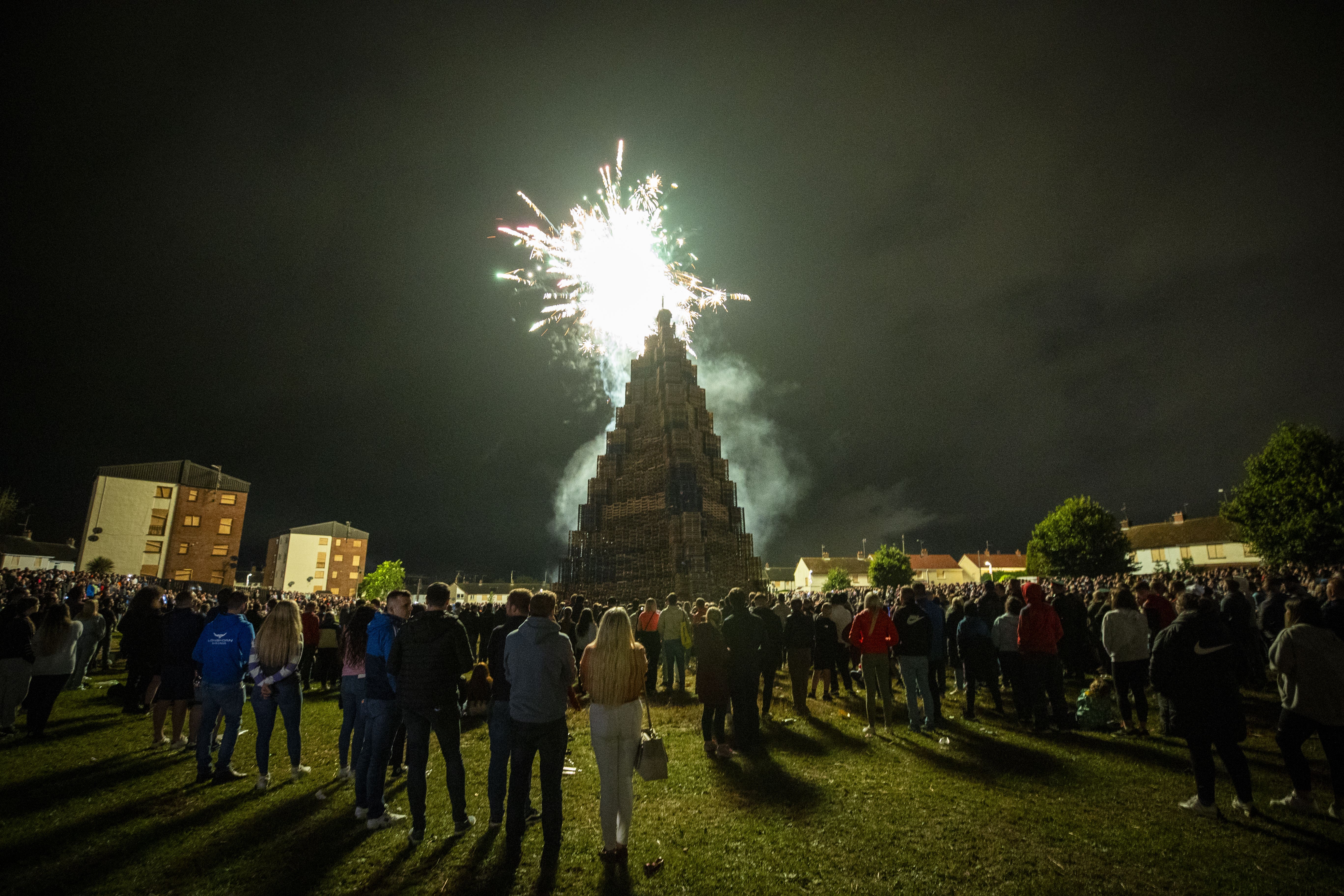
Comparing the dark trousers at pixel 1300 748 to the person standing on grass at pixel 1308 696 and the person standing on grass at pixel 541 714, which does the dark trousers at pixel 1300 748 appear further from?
the person standing on grass at pixel 541 714

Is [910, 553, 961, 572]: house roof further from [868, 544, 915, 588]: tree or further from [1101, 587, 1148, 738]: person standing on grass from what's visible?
[1101, 587, 1148, 738]: person standing on grass

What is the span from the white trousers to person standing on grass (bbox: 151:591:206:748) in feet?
21.5

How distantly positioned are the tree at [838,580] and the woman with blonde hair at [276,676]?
75.6 m

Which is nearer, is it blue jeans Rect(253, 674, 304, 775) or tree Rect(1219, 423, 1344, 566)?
blue jeans Rect(253, 674, 304, 775)

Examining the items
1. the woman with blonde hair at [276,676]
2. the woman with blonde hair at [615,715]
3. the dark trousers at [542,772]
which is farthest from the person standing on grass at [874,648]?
the woman with blonde hair at [276,676]

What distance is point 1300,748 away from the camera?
6.52 meters

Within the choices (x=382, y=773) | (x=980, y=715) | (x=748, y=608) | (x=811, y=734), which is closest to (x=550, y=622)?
(x=382, y=773)

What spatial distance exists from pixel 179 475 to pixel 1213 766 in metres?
79.8

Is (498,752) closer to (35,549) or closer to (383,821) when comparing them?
(383,821)

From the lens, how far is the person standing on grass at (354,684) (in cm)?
712

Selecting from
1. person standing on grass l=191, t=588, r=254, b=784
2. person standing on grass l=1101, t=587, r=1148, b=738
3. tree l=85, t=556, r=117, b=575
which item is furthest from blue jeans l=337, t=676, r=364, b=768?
tree l=85, t=556, r=117, b=575

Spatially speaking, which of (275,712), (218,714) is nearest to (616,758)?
(275,712)

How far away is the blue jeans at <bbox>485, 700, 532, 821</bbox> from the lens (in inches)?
248

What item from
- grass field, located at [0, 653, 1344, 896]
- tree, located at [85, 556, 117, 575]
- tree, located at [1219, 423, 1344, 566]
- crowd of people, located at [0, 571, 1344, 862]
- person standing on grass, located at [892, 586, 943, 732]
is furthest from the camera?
tree, located at [85, 556, 117, 575]
